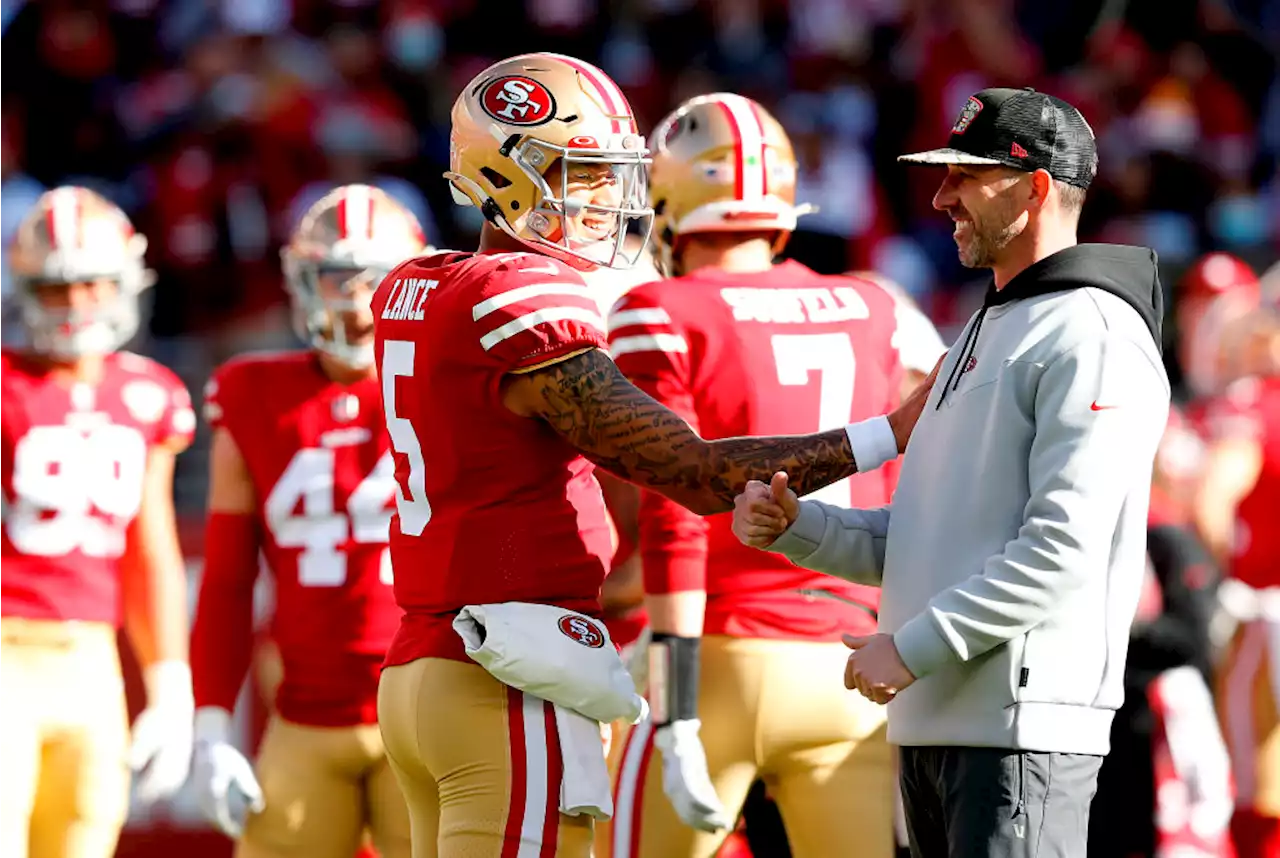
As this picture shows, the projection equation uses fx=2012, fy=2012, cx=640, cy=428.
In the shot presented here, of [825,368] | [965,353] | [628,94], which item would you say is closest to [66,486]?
[825,368]

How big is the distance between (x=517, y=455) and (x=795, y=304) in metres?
1.19

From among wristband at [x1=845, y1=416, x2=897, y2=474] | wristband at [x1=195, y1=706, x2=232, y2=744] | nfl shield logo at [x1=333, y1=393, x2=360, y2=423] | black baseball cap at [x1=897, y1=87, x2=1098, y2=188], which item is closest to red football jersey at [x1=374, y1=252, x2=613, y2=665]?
wristband at [x1=845, y1=416, x2=897, y2=474]

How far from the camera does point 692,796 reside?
427 cm

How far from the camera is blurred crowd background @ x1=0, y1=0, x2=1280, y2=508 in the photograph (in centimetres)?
1055

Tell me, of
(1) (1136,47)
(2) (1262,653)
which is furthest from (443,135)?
(2) (1262,653)

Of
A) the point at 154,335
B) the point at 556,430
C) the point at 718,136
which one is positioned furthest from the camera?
the point at 154,335

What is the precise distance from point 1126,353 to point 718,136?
184 centimetres

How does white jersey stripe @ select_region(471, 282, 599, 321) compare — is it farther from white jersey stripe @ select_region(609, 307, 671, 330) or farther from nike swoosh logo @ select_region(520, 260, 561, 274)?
white jersey stripe @ select_region(609, 307, 671, 330)

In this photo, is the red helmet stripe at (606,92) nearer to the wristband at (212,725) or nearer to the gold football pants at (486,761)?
the gold football pants at (486,761)

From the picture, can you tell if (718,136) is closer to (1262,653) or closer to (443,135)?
(1262,653)

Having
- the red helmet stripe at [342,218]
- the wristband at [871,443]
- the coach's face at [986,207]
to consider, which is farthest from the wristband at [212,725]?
the coach's face at [986,207]

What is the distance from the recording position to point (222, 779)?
16.1 ft

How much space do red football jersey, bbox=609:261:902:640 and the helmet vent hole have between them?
0.78m

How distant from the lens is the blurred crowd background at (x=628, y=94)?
415 inches
